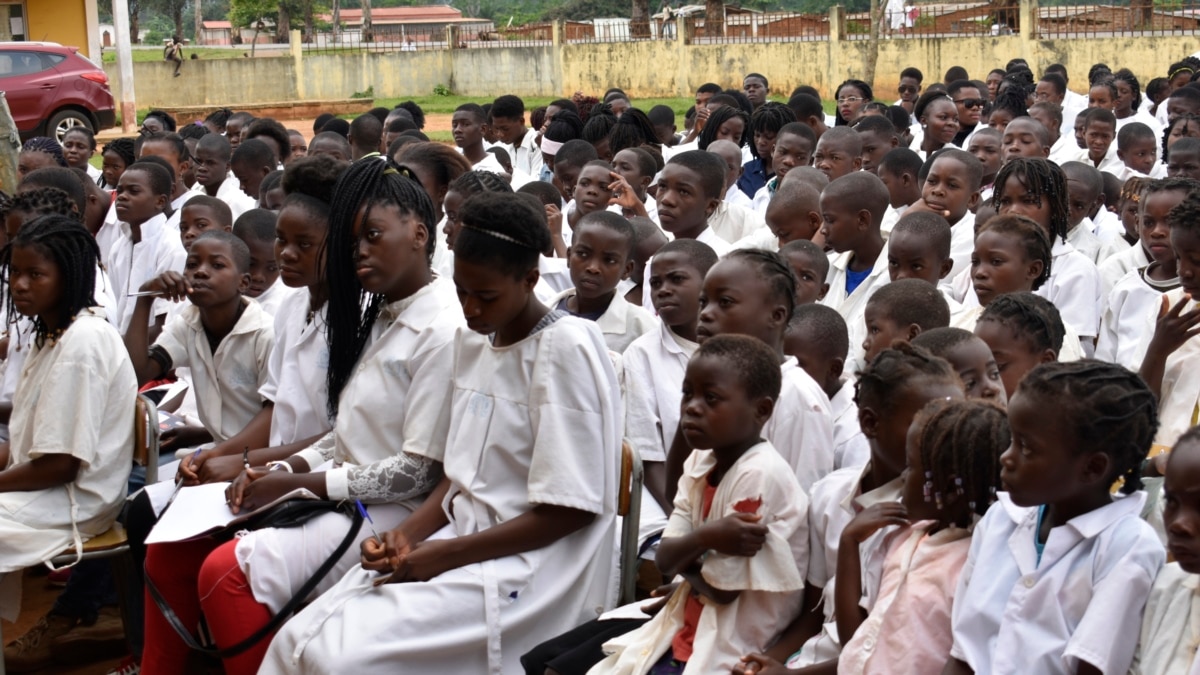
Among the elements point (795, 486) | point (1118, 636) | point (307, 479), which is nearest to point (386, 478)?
point (307, 479)

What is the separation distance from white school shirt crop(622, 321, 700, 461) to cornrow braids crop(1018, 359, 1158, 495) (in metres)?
1.65

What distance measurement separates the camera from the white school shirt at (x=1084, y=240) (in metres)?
5.90

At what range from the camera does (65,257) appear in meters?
4.10

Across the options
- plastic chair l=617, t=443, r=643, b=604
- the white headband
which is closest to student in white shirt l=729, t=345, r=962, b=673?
plastic chair l=617, t=443, r=643, b=604

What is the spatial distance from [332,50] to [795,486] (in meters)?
31.4

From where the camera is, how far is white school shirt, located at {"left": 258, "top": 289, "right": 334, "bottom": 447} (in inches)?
150

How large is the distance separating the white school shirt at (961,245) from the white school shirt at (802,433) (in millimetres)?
2126

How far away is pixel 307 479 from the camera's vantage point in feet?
11.3

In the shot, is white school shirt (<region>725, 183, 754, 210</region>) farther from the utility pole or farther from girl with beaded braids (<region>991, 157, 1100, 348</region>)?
the utility pole

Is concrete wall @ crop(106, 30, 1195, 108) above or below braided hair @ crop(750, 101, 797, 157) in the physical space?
above

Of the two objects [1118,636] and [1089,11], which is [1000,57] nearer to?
[1089,11]

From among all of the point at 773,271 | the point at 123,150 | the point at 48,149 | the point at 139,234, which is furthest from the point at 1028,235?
the point at 48,149

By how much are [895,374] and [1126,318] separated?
2.16 metres

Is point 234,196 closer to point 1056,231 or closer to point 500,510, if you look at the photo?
point 1056,231
